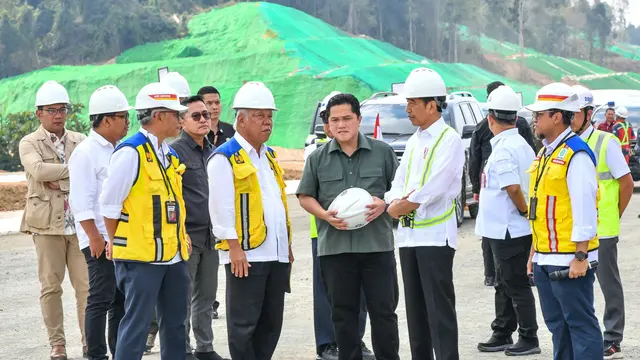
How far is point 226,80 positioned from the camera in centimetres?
6172

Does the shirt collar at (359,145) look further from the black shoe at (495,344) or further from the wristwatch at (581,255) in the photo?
the black shoe at (495,344)

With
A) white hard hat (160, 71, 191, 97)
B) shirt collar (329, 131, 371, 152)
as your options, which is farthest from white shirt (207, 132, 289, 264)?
white hard hat (160, 71, 191, 97)

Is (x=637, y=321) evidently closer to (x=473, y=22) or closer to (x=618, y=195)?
(x=618, y=195)

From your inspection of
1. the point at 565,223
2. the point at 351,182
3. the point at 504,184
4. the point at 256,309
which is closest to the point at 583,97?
the point at 565,223

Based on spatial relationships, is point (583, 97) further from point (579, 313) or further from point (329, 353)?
point (329, 353)

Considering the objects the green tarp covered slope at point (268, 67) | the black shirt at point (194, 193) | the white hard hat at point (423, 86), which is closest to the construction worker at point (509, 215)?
the white hard hat at point (423, 86)

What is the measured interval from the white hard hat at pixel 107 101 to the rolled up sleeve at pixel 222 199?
0.95m

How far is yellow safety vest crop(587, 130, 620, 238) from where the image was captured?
25.6 feet

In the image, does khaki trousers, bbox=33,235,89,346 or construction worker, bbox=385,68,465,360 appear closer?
construction worker, bbox=385,68,465,360

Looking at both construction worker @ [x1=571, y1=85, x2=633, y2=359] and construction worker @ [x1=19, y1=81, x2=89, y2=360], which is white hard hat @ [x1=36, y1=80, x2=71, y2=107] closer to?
construction worker @ [x1=19, y1=81, x2=89, y2=360]

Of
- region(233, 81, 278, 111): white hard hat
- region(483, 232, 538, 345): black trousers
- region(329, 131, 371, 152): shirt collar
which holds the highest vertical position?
region(233, 81, 278, 111): white hard hat

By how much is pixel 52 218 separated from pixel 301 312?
290 centimetres

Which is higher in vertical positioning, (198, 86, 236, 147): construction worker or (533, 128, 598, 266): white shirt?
(198, 86, 236, 147): construction worker

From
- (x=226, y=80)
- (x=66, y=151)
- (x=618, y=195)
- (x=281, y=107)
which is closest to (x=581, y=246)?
(x=618, y=195)
